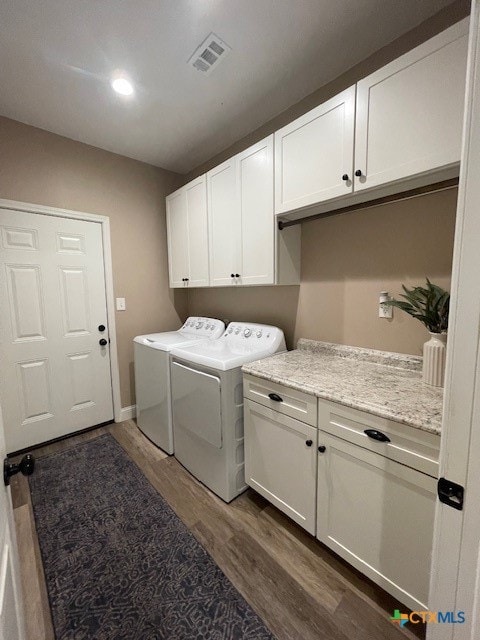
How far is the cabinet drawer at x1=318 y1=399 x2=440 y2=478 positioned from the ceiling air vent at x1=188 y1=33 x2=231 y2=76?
1916 mm

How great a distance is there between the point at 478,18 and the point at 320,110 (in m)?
1.10

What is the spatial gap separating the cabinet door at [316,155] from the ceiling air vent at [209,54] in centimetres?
50

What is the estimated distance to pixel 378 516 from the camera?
3.59 ft

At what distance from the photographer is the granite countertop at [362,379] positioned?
1.04m

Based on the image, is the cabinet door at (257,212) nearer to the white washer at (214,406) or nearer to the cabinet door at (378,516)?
the white washer at (214,406)

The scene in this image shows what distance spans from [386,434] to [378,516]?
36cm

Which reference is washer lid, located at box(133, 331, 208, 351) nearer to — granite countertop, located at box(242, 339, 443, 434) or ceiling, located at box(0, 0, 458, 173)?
granite countertop, located at box(242, 339, 443, 434)

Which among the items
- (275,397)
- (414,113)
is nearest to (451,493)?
(275,397)

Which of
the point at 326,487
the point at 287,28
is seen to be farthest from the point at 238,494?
the point at 287,28

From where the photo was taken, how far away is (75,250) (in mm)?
2445

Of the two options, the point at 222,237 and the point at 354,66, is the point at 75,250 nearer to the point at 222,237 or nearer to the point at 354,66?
the point at 222,237

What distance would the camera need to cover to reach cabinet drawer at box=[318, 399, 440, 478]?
3.09ft

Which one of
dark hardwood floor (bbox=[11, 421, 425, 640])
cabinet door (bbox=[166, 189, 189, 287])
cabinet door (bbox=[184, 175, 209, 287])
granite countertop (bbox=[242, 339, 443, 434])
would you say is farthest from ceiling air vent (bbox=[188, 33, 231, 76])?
dark hardwood floor (bbox=[11, 421, 425, 640])

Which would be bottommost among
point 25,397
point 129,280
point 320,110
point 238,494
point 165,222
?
point 238,494
